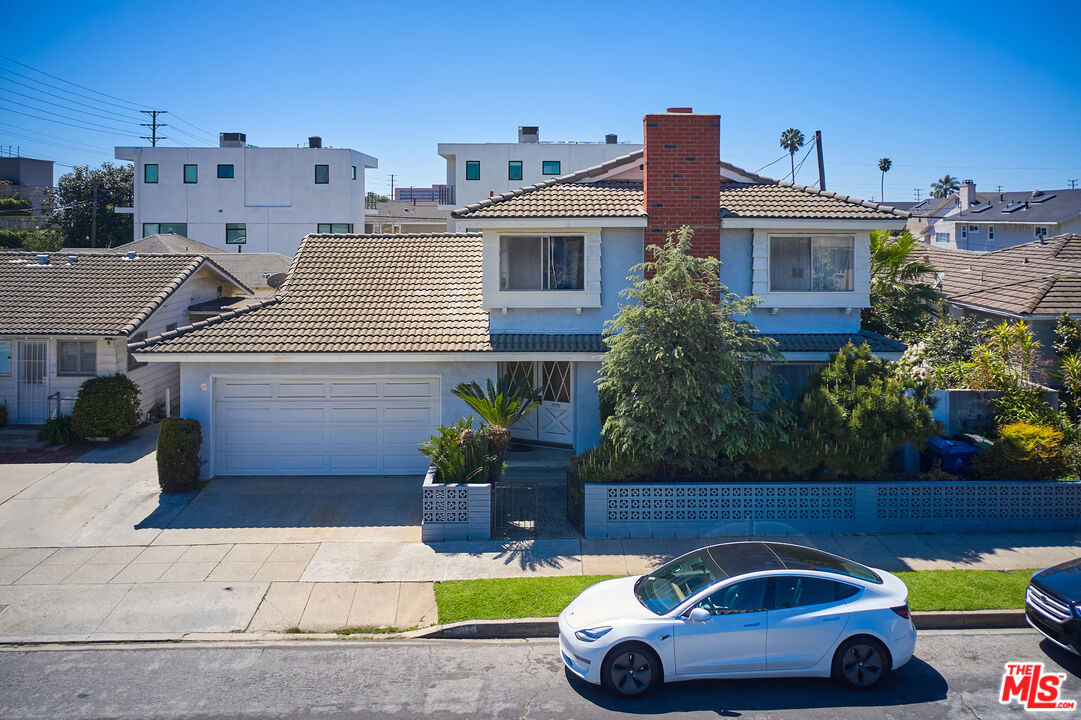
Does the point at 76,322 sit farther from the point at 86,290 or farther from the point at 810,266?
the point at 810,266

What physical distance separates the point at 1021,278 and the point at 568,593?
1934cm

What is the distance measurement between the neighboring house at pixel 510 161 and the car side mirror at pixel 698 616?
1793 inches

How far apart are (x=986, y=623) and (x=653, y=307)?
21.6 ft

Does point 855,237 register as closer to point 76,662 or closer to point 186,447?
point 186,447

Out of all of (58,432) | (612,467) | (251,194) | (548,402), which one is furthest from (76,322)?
(251,194)

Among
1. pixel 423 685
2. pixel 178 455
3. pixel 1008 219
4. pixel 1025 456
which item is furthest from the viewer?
pixel 1008 219

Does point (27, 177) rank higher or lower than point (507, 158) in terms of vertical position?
higher

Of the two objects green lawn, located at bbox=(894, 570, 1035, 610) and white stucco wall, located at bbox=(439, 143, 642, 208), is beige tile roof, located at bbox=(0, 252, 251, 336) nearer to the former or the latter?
green lawn, located at bbox=(894, 570, 1035, 610)

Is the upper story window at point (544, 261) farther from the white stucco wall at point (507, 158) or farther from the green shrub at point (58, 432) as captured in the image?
the white stucco wall at point (507, 158)

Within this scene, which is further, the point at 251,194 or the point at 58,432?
the point at 251,194

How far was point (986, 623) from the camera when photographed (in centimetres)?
1080

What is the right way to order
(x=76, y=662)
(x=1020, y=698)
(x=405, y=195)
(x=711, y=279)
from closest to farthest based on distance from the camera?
(x=1020, y=698)
(x=76, y=662)
(x=711, y=279)
(x=405, y=195)

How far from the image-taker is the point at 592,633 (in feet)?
29.1

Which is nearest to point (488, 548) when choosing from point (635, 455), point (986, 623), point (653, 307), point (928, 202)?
point (635, 455)
